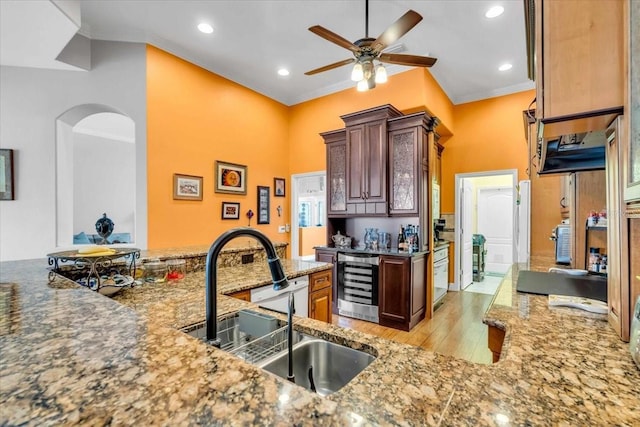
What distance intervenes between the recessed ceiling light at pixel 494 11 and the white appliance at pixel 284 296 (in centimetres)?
318

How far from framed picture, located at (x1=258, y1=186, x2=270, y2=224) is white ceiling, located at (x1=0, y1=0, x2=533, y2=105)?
1707 millimetres

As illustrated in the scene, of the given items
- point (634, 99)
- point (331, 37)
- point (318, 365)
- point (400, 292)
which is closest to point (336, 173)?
point (400, 292)

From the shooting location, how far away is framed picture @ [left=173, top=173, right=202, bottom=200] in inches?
141

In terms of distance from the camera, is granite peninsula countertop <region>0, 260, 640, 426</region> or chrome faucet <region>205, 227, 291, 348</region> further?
chrome faucet <region>205, 227, 291, 348</region>

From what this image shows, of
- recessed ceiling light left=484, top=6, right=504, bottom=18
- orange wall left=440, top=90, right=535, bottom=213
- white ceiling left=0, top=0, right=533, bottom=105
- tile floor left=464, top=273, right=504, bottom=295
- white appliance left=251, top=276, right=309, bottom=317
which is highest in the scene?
white ceiling left=0, top=0, right=533, bottom=105

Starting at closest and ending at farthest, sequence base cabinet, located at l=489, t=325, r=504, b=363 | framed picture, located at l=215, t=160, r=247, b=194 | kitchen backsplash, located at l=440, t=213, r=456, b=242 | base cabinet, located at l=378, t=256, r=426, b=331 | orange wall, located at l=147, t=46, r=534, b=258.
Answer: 1. base cabinet, located at l=489, t=325, r=504, b=363
2. base cabinet, located at l=378, t=256, r=426, b=331
3. orange wall, located at l=147, t=46, r=534, b=258
4. framed picture, located at l=215, t=160, r=247, b=194
5. kitchen backsplash, located at l=440, t=213, r=456, b=242

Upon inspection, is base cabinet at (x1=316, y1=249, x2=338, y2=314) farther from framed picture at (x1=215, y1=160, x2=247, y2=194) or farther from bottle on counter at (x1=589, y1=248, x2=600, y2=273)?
bottle on counter at (x1=589, y1=248, x2=600, y2=273)

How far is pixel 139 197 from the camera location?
330 centimetres

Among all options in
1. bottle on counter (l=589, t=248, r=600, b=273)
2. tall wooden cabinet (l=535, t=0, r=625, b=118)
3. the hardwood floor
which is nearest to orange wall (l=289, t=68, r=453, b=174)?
bottle on counter (l=589, t=248, r=600, b=273)

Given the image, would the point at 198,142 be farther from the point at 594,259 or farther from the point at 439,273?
the point at 594,259

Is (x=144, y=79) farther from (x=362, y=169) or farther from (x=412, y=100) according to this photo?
(x=412, y=100)

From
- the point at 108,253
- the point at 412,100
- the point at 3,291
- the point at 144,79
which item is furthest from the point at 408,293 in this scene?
the point at 144,79

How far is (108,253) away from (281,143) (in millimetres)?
3960

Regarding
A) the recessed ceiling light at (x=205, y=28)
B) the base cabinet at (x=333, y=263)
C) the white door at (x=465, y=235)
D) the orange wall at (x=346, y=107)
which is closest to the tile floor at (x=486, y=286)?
the white door at (x=465, y=235)
